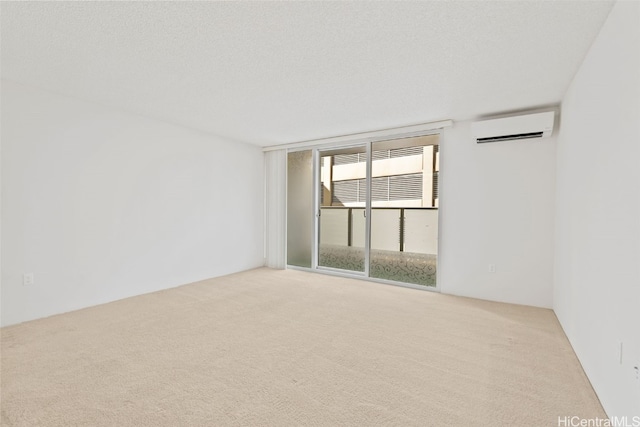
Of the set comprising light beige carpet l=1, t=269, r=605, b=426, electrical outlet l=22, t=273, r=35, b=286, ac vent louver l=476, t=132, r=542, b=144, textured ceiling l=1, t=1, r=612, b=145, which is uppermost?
textured ceiling l=1, t=1, r=612, b=145

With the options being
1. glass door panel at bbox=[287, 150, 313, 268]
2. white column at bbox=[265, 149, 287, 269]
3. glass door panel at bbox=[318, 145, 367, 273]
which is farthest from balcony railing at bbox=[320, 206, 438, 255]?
white column at bbox=[265, 149, 287, 269]

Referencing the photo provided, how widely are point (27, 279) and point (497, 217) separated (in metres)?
5.22

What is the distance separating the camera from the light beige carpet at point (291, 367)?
162cm

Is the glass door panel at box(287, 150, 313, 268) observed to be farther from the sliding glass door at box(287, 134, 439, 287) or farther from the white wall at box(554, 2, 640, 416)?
the white wall at box(554, 2, 640, 416)

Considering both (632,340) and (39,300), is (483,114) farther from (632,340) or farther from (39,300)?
(39,300)

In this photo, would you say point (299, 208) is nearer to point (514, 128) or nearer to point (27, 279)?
point (514, 128)

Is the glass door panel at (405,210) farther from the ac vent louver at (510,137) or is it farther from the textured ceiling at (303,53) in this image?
the textured ceiling at (303,53)

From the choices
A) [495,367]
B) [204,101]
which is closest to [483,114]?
[495,367]

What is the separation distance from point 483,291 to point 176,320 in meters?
3.65

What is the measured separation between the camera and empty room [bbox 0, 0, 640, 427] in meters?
1.68

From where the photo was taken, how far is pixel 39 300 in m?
2.96

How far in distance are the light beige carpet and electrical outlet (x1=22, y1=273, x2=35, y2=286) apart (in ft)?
1.27

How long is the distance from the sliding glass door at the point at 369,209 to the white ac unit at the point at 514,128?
2.78 feet

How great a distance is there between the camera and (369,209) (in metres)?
4.66
